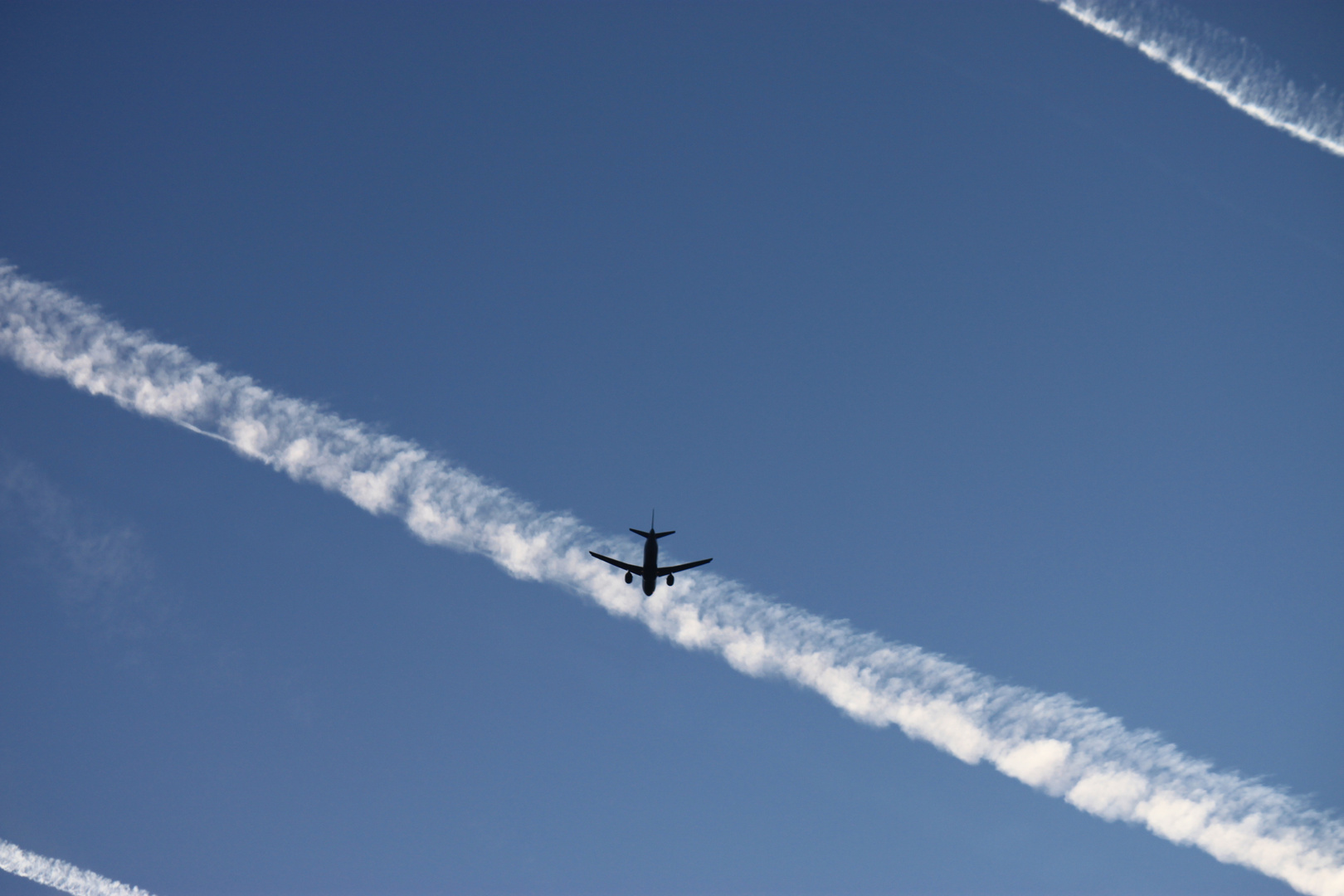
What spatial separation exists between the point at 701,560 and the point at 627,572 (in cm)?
795

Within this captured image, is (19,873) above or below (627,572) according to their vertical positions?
below

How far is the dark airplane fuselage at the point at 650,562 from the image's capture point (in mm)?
115688

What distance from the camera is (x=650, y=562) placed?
115688 millimetres

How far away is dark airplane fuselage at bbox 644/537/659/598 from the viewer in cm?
11569

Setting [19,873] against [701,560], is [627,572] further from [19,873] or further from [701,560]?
[19,873]

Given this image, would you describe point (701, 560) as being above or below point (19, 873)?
above

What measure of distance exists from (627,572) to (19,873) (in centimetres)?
6944

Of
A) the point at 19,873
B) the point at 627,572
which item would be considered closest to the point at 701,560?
the point at 627,572

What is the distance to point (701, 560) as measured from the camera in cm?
11562

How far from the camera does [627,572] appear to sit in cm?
11806

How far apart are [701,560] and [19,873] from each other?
3024 inches

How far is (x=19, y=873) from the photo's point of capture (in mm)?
118938
